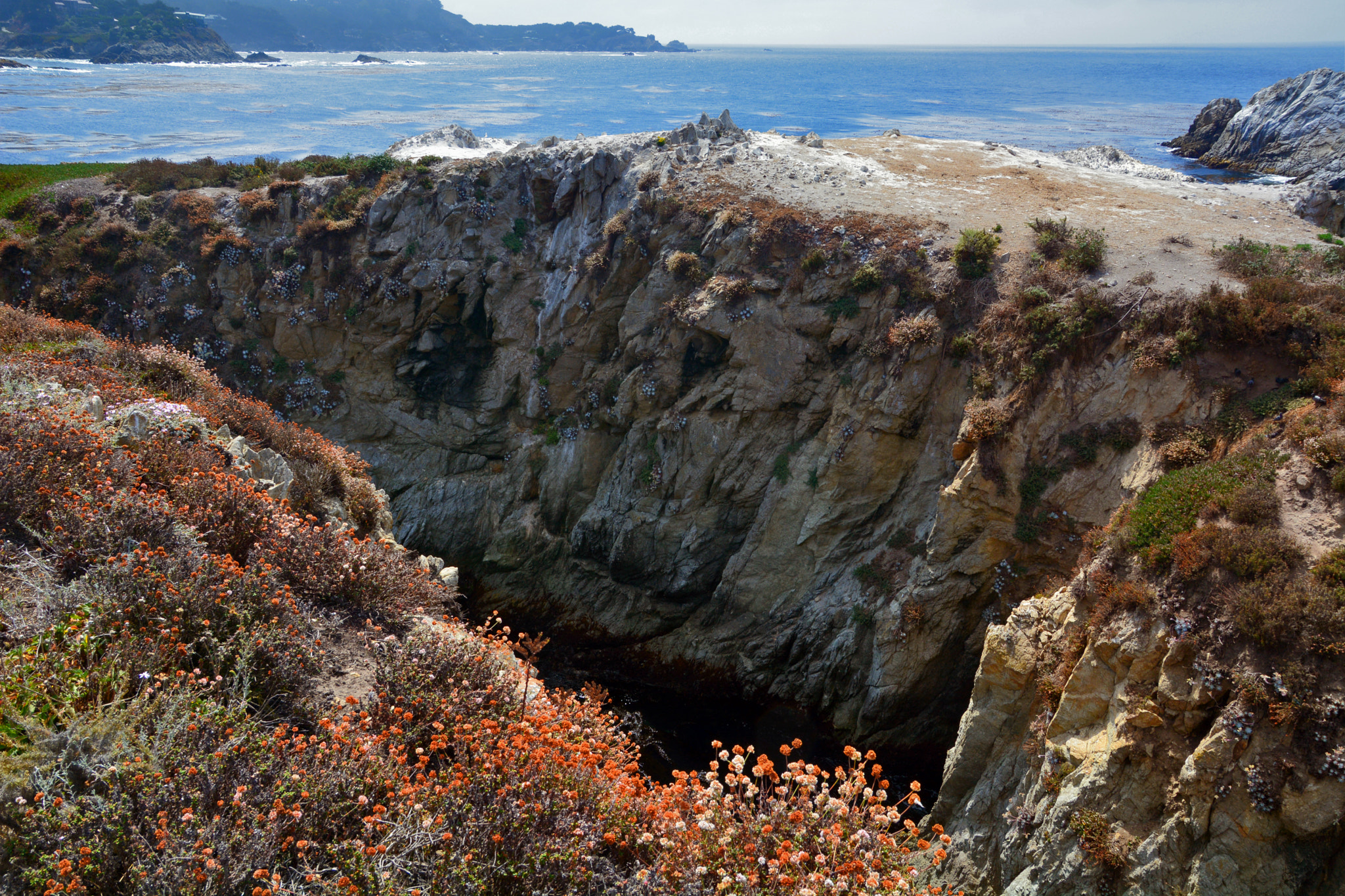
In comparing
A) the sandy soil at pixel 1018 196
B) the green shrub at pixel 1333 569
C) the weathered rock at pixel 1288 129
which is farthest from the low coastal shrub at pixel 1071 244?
the weathered rock at pixel 1288 129

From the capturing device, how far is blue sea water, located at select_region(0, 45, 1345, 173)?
1630 inches

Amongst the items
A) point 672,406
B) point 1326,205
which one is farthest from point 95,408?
point 1326,205

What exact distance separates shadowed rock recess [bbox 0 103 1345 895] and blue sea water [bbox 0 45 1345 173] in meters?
12.4

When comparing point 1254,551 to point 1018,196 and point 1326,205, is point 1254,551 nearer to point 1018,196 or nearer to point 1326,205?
point 1018,196

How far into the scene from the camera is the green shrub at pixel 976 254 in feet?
58.3

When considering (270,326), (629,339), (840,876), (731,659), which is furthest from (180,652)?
(270,326)

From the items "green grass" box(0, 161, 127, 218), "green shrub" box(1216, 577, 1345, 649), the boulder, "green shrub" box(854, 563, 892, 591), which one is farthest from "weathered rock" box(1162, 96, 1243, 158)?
"green grass" box(0, 161, 127, 218)

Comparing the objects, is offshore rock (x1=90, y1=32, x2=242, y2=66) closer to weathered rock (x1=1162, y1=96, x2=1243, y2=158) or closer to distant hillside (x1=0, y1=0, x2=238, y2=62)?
distant hillside (x1=0, y1=0, x2=238, y2=62)

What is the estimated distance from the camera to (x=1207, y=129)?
44.9 m

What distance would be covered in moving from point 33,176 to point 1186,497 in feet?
154

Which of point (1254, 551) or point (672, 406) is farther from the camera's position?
point (672, 406)

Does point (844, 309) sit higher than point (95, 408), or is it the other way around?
point (844, 309)

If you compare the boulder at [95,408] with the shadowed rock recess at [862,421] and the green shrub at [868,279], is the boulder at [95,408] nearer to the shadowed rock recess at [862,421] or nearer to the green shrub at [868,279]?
the shadowed rock recess at [862,421]

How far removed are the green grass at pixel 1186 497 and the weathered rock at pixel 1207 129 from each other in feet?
151
